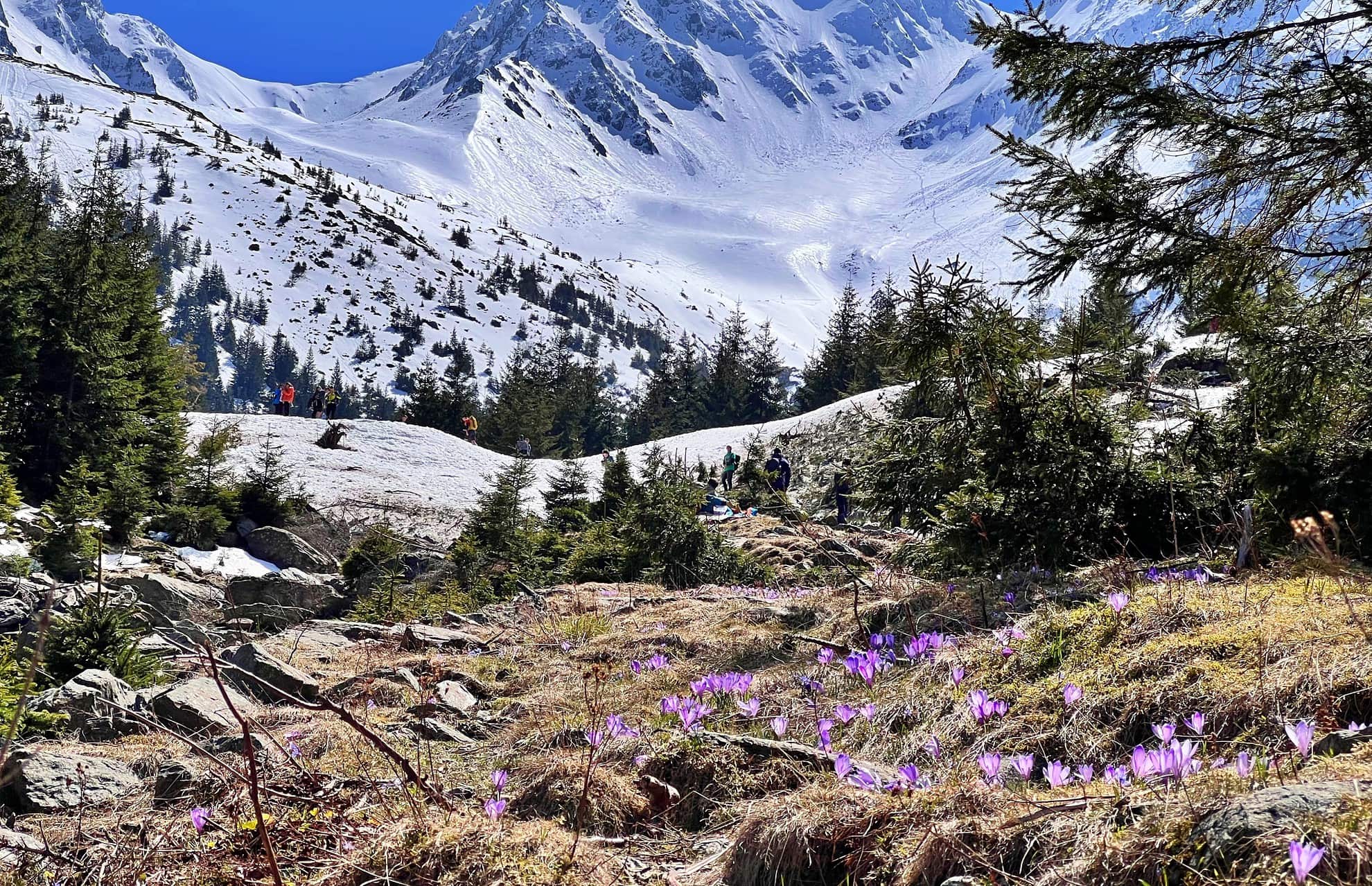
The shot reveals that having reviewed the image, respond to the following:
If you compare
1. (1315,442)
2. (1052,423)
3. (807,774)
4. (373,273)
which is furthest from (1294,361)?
(373,273)

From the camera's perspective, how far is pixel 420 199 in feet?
631

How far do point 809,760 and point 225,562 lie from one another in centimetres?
1600

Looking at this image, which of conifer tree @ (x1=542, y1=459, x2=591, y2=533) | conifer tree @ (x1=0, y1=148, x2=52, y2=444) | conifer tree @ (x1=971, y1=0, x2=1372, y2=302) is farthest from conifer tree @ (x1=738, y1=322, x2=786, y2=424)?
conifer tree @ (x1=971, y1=0, x2=1372, y2=302)

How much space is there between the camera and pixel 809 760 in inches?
102

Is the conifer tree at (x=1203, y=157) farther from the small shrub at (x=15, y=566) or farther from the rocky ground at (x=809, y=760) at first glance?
the small shrub at (x=15, y=566)

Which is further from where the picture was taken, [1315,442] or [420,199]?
[420,199]

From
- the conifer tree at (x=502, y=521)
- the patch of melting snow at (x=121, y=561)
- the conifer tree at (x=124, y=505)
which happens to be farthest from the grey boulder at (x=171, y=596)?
the conifer tree at (x=124, y=505)

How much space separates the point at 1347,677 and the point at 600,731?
2353 mm

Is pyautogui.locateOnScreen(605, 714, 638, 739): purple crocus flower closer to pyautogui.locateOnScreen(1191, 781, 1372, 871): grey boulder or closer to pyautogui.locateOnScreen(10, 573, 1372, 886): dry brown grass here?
pyautogui.locateOnScreen(10, 573, 1372, 886): dry brown grass

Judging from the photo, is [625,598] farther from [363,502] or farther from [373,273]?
[373,273]

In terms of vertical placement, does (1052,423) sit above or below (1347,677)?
above

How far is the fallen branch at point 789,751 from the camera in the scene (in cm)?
235

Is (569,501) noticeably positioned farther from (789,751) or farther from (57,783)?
(789,751)

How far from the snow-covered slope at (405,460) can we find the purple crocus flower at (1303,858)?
56.8 feet
